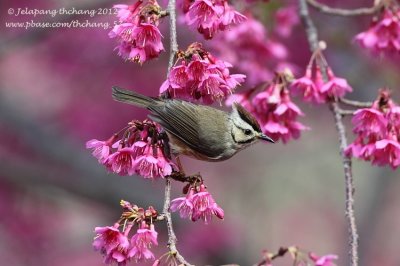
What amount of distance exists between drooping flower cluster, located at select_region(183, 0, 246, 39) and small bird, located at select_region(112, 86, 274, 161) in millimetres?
358

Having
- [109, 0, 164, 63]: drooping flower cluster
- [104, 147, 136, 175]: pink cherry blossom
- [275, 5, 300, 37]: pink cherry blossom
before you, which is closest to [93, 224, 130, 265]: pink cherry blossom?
[104, 147, 136, 175]: pink cherry blossom

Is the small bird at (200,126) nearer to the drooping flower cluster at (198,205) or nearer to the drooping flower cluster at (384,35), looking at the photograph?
the drooping flower cluster at (198,205)

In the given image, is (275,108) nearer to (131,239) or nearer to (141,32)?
(141,32)

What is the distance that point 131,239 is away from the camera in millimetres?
2686

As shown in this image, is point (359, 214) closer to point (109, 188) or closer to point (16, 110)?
point (109, 188)

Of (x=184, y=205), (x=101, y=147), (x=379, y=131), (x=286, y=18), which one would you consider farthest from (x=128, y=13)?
(x=286, y=18)

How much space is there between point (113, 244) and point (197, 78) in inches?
28.2

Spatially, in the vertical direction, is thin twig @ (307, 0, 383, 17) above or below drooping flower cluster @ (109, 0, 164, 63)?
above

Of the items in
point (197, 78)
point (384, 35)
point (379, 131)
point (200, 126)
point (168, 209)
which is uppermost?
point (384, 35)

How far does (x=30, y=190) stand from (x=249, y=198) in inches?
99.3

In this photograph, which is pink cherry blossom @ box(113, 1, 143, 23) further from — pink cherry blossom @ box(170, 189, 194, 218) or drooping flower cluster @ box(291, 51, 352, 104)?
drooping flower cluster @ box(291, 51, 352, 104)

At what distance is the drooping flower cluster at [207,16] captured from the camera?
3.07 metres

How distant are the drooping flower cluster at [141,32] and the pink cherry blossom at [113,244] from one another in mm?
715

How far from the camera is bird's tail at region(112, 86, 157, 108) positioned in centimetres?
337
